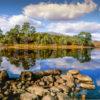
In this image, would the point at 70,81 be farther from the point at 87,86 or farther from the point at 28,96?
the point at 28,96

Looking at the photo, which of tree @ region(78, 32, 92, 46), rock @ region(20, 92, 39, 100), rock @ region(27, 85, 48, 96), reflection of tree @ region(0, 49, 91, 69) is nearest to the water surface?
reflection of tree @ region(0, 49, 91, 69)

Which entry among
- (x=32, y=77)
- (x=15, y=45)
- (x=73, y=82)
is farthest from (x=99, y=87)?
(x=15, y=45)

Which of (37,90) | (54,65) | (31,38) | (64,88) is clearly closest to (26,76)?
(64,88)

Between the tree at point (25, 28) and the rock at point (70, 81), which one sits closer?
the rock at point (70, 81)

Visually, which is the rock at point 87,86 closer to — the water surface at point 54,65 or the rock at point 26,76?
the water surface at point 54,65

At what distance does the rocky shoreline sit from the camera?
37.0ft

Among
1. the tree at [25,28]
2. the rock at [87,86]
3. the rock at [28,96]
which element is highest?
the tree at [25,28]

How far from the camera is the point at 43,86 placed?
13.3 metres

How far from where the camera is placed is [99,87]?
14.6 meters

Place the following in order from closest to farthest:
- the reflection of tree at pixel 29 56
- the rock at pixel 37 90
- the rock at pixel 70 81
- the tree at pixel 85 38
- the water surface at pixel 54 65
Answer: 1. the rock at pixel 37 90
2. the rock at pixel 70 81
3. the water surface at pixel 54 65
4. the reflection of tree at pixel 29 56
5. the tree at pixel 85 38

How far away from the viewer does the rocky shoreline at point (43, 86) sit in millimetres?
11273

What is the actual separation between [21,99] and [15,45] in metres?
41.2

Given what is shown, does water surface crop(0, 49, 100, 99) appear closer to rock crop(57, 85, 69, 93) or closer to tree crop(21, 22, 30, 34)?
rock crop(57, 85, 69, 93)

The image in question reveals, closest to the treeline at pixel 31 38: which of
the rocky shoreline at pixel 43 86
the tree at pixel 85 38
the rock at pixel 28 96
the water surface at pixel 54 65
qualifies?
the tree at pixel 85 38
